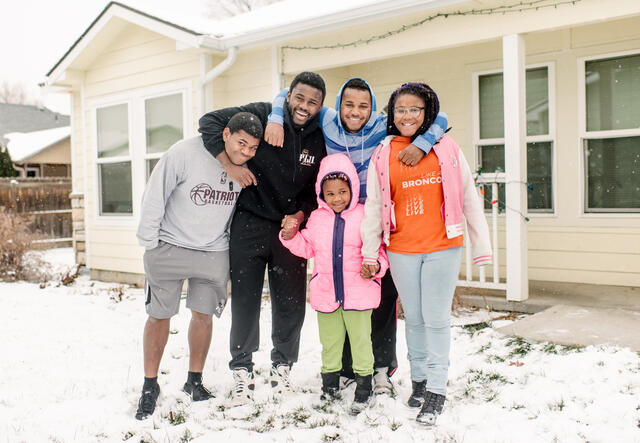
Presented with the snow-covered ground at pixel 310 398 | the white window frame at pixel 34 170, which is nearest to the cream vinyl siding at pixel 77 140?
the snow-covered ground at pixel 310 398

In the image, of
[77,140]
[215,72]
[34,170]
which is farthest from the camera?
[34,170]

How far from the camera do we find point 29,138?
22797mm

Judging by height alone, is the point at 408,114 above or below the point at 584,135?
below

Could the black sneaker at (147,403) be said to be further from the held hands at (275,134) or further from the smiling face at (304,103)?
the smiling face at (304,103)

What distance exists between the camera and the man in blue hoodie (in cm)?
298

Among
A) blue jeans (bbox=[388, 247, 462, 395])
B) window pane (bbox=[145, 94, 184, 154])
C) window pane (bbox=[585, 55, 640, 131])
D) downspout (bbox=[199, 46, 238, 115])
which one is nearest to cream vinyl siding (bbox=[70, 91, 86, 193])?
window pane (bbox=[145, 94, 184, 154])

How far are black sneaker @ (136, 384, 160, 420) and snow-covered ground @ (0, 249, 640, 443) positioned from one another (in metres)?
0.06

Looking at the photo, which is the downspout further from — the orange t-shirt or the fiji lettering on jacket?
the orange t-shirt

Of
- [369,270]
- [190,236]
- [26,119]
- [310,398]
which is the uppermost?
[26,119]

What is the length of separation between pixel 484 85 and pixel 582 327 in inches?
131

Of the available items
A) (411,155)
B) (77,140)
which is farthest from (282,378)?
(77,140)

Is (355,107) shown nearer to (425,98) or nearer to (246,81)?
(425,98)

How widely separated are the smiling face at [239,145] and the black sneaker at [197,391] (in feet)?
4.40

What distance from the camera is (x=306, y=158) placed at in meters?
3.31
